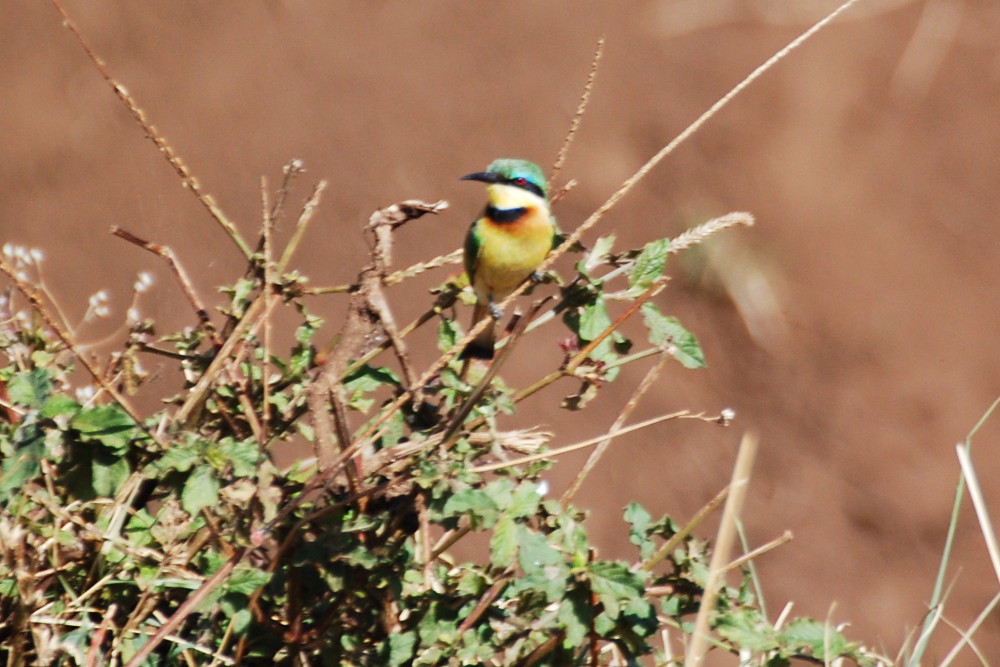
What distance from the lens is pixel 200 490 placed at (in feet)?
4.45

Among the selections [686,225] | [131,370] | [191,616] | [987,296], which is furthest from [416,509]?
[987,296]

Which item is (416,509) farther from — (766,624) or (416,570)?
(766,624)

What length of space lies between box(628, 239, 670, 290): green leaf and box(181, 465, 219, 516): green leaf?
1.87 feet

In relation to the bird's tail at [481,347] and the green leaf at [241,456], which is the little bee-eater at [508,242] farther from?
the green leaf at [241,456]

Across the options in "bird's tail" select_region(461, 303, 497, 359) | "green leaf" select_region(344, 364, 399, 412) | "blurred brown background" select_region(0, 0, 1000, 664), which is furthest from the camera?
"blurred brown background" select_region(0, 0, 1000, 664)

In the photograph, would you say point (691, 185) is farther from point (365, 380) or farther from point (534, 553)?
point (534, 553)

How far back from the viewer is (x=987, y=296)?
3.71 metres

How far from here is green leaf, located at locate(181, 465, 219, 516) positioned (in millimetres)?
1339

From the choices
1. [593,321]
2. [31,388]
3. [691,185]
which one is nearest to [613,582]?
[593,321]

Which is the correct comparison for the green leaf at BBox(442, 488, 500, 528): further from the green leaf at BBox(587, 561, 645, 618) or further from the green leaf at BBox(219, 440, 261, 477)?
the green leaf at BBox(219, 440, 261, 477)

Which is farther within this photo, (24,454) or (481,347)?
(481,347)

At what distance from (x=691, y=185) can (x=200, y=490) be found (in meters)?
2.75

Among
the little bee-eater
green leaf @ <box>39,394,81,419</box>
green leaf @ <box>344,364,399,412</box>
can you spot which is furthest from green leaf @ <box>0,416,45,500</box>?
the little bee-eater

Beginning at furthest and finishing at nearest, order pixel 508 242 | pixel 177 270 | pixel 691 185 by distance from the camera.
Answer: pixel 691 185 < pixel 508 242 < pixel 177 270
